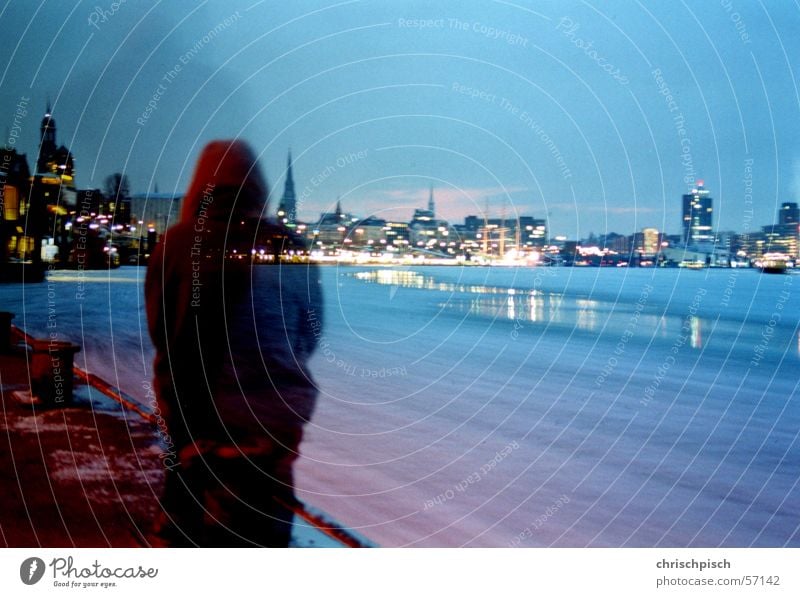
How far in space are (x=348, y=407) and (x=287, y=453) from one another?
2.62 metres

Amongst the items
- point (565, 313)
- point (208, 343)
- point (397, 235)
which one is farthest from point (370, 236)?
point (565, 313)

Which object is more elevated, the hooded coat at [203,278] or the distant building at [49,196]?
the distant building at [49,196]

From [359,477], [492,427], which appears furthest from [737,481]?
[359,477]

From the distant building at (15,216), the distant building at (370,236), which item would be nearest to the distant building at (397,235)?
the distant building at (370,236)

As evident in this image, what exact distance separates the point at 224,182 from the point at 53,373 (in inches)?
146

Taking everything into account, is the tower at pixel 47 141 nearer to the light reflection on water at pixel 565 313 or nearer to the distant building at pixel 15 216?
the distant building at pixel 15 216

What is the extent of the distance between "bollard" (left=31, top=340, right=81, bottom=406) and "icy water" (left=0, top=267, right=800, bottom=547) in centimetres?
207

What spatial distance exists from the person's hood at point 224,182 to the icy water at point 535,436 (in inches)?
78.6

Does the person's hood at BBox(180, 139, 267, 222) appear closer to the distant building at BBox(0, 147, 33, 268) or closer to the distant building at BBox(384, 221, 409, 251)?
the distant building at BBox(384, 221, 409, 251)

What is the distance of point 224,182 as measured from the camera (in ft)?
10.7

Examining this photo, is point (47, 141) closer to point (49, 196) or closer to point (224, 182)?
point (224, 182)

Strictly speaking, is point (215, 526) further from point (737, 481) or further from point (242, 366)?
point (242, 366)

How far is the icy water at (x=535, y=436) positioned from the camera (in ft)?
15.8

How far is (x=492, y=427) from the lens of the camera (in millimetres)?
7730
